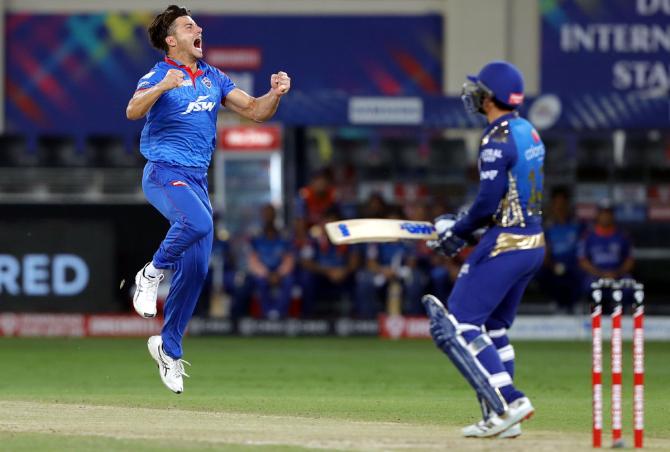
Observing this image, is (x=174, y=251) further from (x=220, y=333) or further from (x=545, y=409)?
(x=220, y=333)

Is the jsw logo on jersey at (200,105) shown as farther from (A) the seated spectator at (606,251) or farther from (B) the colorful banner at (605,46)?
(B) the colorful banner at (605,46)

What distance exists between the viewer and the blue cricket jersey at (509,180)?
774cm

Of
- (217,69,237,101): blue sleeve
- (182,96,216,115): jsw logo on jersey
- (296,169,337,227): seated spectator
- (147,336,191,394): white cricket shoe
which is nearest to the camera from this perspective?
(182,96,216,115): jsw logo on jersey

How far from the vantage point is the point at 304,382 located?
12531 mm

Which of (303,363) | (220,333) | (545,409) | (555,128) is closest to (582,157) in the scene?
(555,128)

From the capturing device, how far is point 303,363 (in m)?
14.6

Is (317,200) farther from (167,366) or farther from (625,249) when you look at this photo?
(167,366)

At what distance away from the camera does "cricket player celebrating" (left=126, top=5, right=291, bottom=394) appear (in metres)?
9.05

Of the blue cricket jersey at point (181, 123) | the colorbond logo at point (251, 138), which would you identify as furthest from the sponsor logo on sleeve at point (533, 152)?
the colorbond logo at point (251, 138)

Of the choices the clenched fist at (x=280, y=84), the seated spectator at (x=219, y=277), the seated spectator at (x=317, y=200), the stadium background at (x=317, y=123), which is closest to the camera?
the clenched fist at (x=280, y=84)

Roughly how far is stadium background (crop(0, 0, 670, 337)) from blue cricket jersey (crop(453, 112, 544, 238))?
9.90 metres

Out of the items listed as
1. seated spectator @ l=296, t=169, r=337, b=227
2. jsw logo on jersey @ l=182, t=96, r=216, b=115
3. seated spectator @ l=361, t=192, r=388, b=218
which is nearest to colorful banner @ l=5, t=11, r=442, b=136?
seated spectator @ l=296, t=169, r=337, b=227

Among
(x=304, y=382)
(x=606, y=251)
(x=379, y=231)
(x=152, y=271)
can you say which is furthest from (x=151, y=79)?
(x=606, y=251)

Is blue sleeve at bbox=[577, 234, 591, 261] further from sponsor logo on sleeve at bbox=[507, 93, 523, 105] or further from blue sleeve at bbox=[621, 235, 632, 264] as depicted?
sponsor logo on sleeve at bbox=[507, 93, 523, 105]
